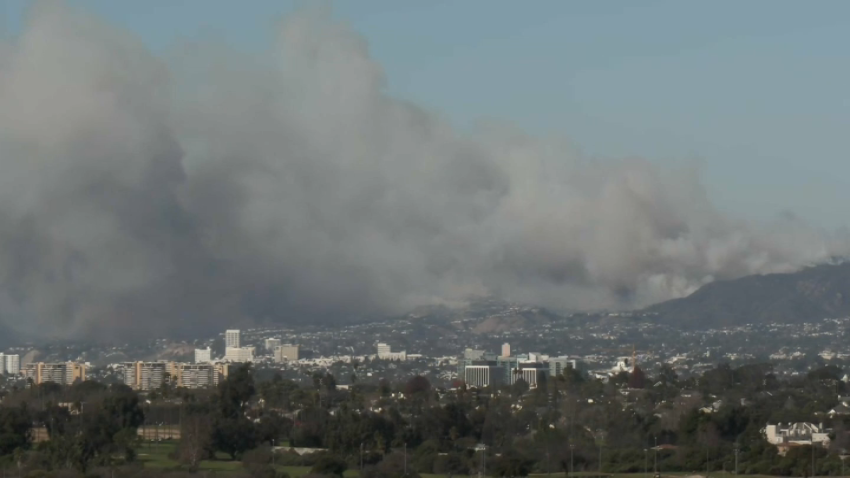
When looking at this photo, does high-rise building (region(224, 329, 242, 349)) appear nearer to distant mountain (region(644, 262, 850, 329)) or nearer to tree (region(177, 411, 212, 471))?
distant mountain (region(644, 262, 850, 329))

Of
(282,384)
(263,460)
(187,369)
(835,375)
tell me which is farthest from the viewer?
(187,369)

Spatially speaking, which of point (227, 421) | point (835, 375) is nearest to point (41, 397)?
point (227, 421)

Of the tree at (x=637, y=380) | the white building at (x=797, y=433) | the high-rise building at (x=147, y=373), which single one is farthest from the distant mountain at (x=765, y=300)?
the white building at (x=797, y=433)

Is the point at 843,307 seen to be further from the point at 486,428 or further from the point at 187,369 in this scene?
the point at 486,428

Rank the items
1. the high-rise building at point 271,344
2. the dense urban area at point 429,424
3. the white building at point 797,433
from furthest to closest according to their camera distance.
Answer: the high-rise building at point 271,344 → the white building at point 797,433 → the dense urban area at point 429,424

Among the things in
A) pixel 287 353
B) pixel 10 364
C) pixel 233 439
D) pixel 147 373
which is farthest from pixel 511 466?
pixel 287 353

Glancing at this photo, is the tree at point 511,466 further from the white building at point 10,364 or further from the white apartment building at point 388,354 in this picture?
the white apartment building at point 388,354
